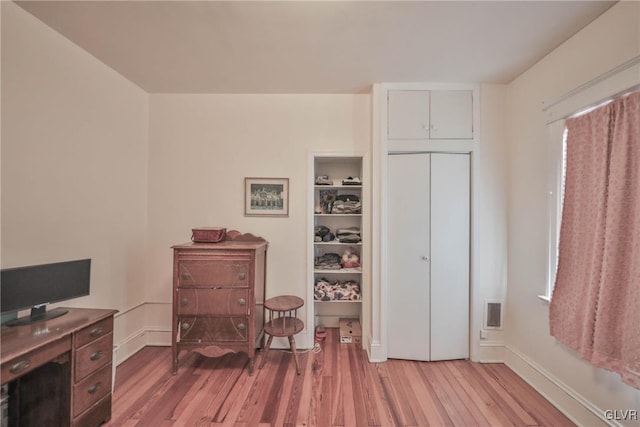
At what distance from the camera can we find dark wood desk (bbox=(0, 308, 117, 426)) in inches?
49.4

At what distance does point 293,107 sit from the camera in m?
2.55

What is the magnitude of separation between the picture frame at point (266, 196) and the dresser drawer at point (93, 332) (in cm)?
138

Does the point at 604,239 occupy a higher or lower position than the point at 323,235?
higher

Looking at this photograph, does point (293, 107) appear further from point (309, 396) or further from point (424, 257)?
point (309, 396)

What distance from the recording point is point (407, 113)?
7.70 ft

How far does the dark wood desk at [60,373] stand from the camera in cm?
125

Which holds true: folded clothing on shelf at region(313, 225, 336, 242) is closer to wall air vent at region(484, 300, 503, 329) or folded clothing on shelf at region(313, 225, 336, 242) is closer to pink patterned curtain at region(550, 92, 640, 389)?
wall air vent at region(484, 300, 503, 329)

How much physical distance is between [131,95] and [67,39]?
0.59 m

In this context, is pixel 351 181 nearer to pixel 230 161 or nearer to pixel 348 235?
pixel 348 235

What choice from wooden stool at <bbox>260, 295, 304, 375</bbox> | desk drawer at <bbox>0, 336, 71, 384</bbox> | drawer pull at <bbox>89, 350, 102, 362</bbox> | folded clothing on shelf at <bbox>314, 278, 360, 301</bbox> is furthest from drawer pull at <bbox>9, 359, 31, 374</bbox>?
folded clothing on shelf at <bbox>314, 278, 360, 301</bbox>

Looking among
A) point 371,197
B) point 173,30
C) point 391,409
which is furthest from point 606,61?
point 173,30

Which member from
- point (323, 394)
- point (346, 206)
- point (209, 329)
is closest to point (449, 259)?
point (346, 206)

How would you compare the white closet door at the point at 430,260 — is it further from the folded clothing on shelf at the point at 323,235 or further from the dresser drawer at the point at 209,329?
the dresser drawer at the point at 209,329

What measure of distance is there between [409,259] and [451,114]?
57.6 inches
